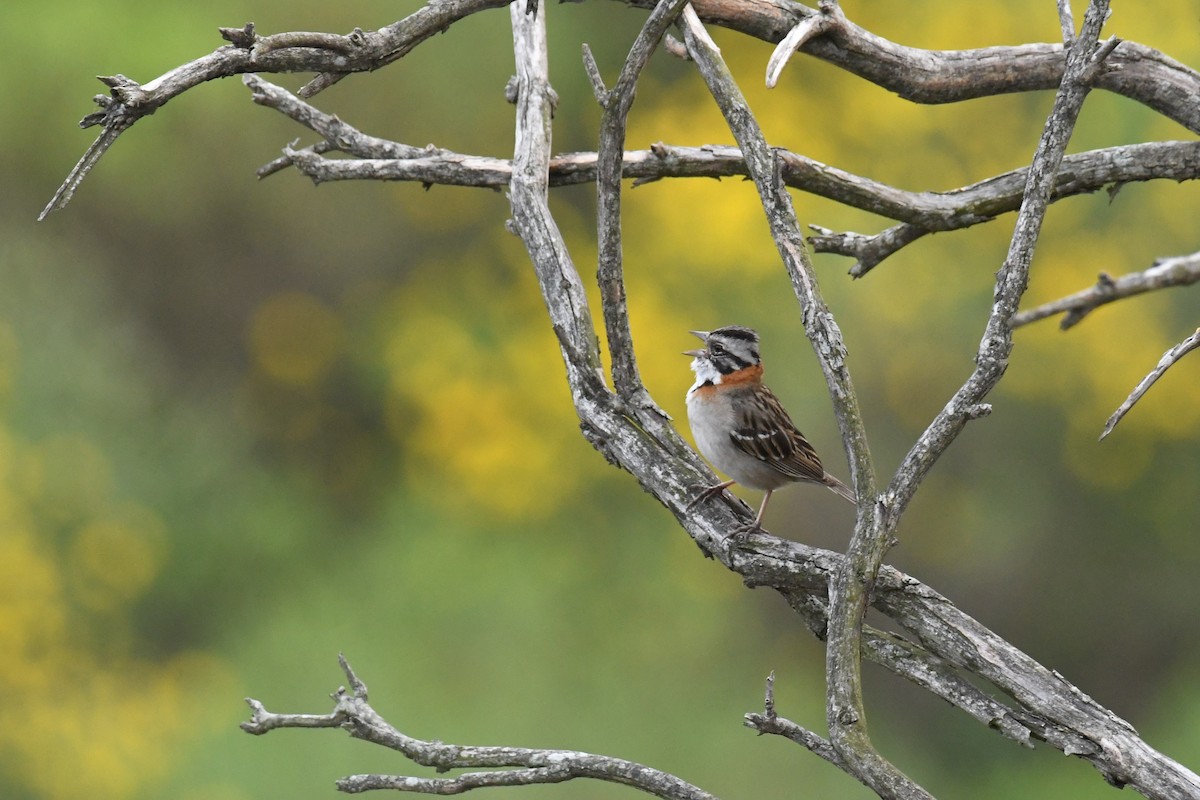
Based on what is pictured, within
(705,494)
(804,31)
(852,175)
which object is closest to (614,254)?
(705,494)

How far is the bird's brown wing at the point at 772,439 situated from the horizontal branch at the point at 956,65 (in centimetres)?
154

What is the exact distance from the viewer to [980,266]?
31.0 ft

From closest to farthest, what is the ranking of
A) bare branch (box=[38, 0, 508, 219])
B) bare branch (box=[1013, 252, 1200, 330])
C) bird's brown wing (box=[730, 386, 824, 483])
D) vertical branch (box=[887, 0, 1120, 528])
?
bare branch (box=[1013, 252, 1200, 330]) < vertical branch (box=[887, 0, 1120, 528]) < bare branch (box=[38, 0, 508, 219]) < bird's brown wing (box=[730, 386, 824, 483])

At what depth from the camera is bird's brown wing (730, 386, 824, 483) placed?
560 cm

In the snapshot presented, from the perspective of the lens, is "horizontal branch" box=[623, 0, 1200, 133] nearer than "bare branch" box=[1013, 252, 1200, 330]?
No

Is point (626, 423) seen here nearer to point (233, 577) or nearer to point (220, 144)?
point (233, 577)

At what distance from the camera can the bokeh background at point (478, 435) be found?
927cm

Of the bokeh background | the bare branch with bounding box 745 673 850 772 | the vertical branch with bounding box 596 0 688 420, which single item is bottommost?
the bare branch with bounding box 745 673 850 772

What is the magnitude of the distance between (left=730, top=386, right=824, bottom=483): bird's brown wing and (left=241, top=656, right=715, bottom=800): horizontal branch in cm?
238

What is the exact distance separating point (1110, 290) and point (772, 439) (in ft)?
12.0

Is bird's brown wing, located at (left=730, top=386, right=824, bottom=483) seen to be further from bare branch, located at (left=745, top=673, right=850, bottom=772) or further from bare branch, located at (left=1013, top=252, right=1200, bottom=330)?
bare branch, located at (left=1013, top=252, right=1200, bottom=330)

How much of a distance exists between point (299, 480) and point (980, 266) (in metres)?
5.94

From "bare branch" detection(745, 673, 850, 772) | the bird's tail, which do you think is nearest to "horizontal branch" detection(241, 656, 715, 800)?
"bare branch" detection(745, 673, 850, 772)

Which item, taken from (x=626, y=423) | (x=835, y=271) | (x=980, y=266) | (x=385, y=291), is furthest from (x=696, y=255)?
(x=626, y=423)
